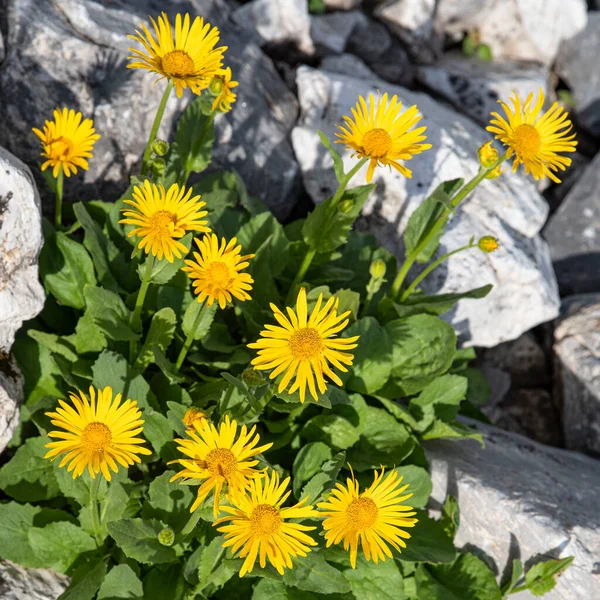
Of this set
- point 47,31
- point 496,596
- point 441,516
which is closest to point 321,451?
point 441,516

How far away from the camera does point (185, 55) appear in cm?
337

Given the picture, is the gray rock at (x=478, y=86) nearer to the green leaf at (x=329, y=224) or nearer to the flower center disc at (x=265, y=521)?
the green leaf at (x=329, y=224)

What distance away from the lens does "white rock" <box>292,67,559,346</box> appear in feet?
15.3

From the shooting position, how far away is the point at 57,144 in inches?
137

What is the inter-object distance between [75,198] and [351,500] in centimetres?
253

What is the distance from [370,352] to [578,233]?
11.2ft

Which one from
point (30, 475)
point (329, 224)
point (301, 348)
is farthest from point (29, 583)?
point (329, 224)

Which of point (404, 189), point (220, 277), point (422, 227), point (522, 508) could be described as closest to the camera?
point (220, 277)

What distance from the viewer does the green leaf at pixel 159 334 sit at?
3.37 meters

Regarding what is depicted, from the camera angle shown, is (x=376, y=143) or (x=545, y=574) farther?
(x=545, y=574)

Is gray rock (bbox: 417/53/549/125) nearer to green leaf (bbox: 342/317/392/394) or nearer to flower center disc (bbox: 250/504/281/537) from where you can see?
green leaf (bbox: 342/317/392/394)

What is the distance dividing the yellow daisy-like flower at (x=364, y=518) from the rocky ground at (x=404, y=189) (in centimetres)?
102

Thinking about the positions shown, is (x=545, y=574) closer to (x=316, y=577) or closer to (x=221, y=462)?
(x=316, y=577)

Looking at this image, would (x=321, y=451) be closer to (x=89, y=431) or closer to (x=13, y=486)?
(x=89, y=431)
